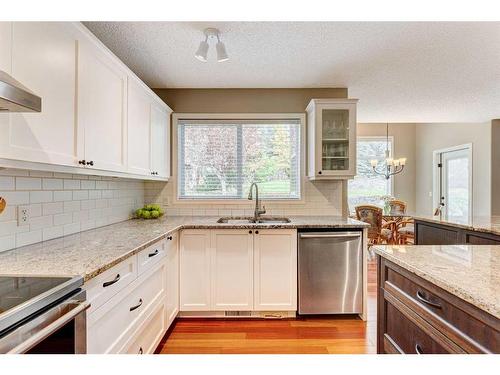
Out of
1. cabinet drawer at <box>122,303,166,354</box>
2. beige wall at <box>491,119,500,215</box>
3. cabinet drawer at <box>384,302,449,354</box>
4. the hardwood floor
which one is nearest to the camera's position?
cabinet drawer at <box>384,302,449,354</box>

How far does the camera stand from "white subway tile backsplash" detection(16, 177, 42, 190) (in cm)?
159

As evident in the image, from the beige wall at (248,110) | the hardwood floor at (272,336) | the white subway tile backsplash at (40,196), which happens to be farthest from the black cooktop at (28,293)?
the beige wall at (248,110)

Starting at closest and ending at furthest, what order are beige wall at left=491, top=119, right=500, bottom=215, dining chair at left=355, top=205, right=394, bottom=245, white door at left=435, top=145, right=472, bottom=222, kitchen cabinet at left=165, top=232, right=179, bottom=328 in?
1. kitchen cabinet at left=165, top=232, right=179, bottom=328
2. dining chair at left=355, top=205, right=394, bottom=245
3. beige wall at left=491, top=119, right=500, bottom=215
4. white door at left=435, top=145, right=472, bottom=222

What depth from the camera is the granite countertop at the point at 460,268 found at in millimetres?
846

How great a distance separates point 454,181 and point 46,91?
7.01 metres

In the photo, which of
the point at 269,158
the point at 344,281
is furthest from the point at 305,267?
the point at 269,158

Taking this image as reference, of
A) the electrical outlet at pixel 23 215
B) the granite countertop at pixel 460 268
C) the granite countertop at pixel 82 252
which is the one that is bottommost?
the granite countertop at pixel 82 252

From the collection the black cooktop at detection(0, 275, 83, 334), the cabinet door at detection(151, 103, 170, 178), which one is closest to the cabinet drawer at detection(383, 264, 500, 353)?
the black cooktop at detection(0, 275, 83, 334)

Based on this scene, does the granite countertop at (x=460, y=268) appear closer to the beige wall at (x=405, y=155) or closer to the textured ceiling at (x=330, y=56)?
the textured ceiling at (x=330, y=56)

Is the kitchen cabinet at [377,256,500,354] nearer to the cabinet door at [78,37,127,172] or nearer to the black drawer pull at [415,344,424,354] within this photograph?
the black drawer pull at [415,344,424,354]

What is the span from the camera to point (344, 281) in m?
2.67

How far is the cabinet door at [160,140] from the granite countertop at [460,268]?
217 cm

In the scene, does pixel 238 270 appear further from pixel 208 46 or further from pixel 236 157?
pixel 208 46

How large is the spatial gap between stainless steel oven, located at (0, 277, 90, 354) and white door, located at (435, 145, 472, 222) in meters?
6.29
